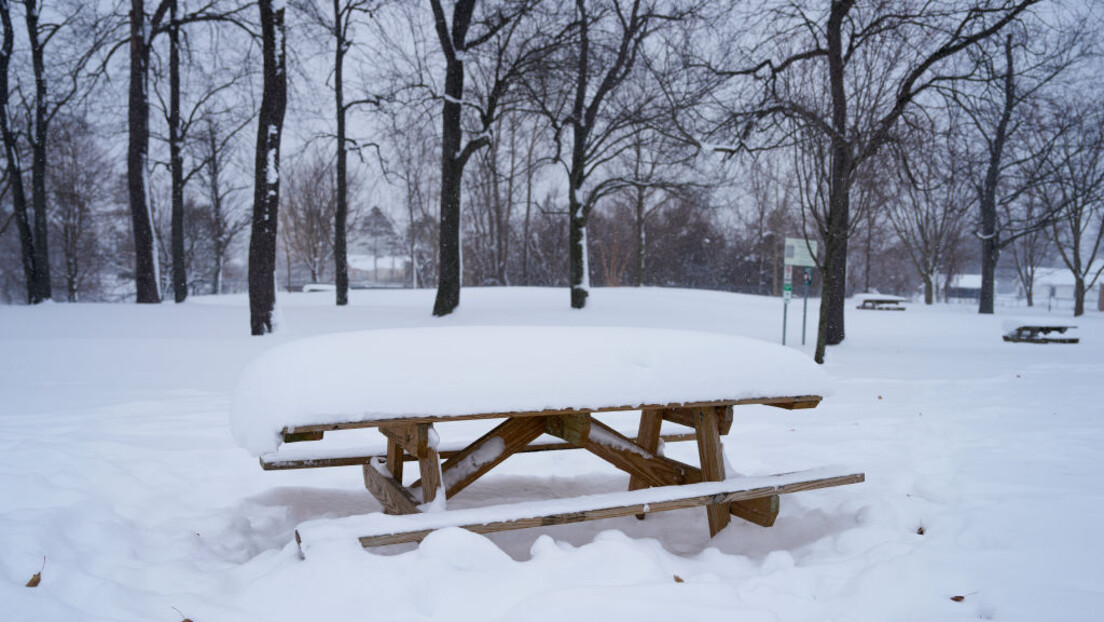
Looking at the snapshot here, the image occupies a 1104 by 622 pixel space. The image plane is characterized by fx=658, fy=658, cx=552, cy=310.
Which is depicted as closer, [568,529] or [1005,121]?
[568,529]

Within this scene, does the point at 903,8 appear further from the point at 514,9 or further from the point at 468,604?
the point at 468,604

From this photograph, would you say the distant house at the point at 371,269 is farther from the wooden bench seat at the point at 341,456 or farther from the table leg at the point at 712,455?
the table leg at the point at 712,455

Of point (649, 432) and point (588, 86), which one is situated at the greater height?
point (588, 86)

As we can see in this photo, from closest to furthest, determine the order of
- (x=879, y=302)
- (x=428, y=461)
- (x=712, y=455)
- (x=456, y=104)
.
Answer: (x=428, y=461), (x=712, y=455), (x=456, y=104), (x=879, y=302)

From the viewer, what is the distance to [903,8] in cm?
1137

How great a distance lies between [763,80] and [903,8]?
9.13 ft

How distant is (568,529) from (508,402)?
1.46 meters

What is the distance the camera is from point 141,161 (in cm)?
1653

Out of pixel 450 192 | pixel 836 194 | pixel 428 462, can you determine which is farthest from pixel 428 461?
pixel 450 192

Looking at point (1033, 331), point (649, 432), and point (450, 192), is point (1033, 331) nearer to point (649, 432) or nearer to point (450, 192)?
point (450, 192)

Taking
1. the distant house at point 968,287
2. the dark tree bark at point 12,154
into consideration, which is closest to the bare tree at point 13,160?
the dark tree bark at point 12,154

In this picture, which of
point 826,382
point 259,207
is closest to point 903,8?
point 826,382

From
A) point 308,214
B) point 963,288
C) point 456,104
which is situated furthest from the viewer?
point 963,288

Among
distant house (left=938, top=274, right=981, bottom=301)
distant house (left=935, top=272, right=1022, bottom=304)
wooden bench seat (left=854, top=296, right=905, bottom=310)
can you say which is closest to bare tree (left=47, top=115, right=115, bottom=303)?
wooden bench seat (left=854, top=296, right=905, bottom=310)
